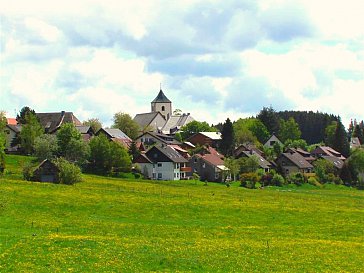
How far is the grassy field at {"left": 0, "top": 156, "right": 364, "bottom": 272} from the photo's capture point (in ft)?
83.7

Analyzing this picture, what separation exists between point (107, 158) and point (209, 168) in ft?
83.5

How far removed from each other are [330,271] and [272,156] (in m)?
133

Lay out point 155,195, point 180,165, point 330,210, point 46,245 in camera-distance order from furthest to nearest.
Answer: point 180,165
point 155,195
point 330,210
point 46,245

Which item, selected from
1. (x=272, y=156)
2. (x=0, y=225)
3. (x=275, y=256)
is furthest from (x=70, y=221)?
(x=272, y=156)

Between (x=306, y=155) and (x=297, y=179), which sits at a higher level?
(x=306, y=155)

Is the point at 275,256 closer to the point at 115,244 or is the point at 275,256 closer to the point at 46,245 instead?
the point at 115,244

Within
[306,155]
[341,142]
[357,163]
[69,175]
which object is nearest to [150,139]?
[306,155]

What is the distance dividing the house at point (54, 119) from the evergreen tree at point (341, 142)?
80.2 metres

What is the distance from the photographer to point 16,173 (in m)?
Result: 86.2

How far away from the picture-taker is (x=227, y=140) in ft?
519

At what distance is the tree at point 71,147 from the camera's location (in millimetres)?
102562

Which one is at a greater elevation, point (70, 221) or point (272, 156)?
point (272, 156)

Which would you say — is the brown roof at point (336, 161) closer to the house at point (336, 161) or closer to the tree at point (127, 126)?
the house at point (336, 161)

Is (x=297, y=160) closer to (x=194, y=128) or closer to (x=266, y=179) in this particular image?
(x=266, y=179)
